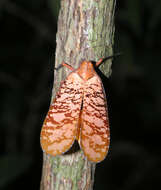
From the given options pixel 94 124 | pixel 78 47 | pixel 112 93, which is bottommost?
pixel 94 124

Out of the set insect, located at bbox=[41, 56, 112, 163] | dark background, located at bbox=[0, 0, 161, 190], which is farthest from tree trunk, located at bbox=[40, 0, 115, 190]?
dark background, located at bbox=[0, 0, 161, 190]

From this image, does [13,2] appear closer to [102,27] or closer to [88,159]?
[102,27]

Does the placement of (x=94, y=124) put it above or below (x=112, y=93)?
below

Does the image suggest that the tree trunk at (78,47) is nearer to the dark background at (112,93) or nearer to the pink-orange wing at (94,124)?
the pink-orange wing at (94,124)

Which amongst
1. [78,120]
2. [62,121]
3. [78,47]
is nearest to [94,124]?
[78,120]

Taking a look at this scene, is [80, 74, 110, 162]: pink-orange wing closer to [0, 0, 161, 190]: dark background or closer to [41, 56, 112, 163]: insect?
[41, 56, 112, 163]: insect

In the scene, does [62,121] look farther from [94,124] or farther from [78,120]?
[94,124]
